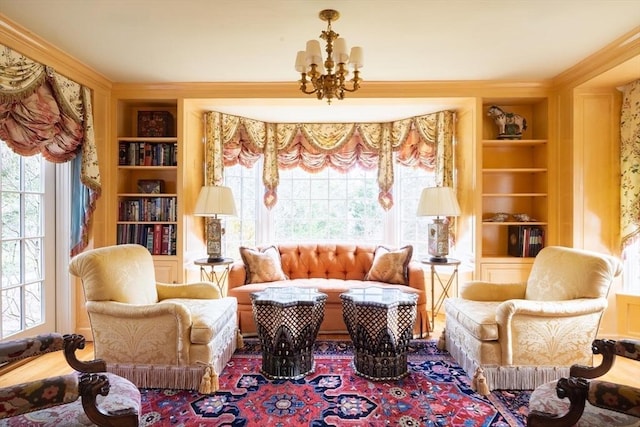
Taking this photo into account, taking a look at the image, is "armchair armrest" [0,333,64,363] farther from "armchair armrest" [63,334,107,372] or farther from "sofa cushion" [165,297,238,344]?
"sofa cushion" [165,297,238,344]

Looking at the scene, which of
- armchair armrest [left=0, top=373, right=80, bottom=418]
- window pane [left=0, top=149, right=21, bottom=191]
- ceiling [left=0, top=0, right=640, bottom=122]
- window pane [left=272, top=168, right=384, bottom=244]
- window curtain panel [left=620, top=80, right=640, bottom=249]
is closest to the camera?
armchair armrest [left=0, top=373, right=80, bottom=418]

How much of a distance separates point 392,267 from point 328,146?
177 cm

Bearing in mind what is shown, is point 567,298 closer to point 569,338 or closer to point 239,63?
point 569,338

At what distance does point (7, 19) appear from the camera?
94.1 inches

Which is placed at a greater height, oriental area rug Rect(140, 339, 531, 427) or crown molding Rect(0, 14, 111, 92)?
crown molding Rect(0, 14, 111, 92)

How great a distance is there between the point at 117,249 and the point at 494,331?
276 cm

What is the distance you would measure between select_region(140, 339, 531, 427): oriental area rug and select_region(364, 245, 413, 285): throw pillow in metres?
1.08

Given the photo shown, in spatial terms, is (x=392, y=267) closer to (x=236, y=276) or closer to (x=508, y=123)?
(x=236, y=276)

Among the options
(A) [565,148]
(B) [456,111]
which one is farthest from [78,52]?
(A) [565,148]

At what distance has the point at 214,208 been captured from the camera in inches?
144

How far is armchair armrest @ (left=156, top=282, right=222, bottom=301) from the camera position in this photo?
307 centimetres

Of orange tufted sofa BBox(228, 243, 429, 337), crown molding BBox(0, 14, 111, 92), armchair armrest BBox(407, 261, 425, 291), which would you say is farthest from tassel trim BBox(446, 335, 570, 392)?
crown molding BBox(0, 14, 111, 92)

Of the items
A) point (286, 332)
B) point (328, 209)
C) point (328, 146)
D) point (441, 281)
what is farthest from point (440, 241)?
point (286, 332)

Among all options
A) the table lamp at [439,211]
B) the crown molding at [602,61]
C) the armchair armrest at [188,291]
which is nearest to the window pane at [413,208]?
the table lamp at [439,211]
